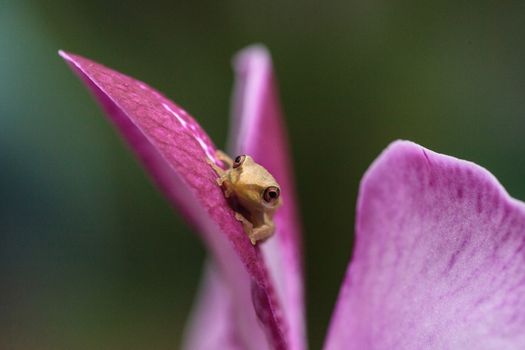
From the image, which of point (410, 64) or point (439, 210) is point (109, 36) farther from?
point (439, 210)

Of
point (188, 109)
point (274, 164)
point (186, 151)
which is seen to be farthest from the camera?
point (188, 109)

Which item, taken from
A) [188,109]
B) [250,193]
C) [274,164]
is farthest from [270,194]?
[188,109]

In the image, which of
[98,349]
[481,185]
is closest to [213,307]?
[481,185]

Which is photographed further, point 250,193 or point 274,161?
point 274,161

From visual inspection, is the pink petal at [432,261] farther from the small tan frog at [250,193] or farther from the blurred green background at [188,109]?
the blurred green background at [188,109]

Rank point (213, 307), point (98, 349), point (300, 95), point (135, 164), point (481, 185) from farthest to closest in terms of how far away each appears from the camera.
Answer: point (135, 164), point (98, 349), point (300, 95), point (213, 307), point (481, 185)

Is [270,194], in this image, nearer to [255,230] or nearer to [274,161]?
[255,230]
